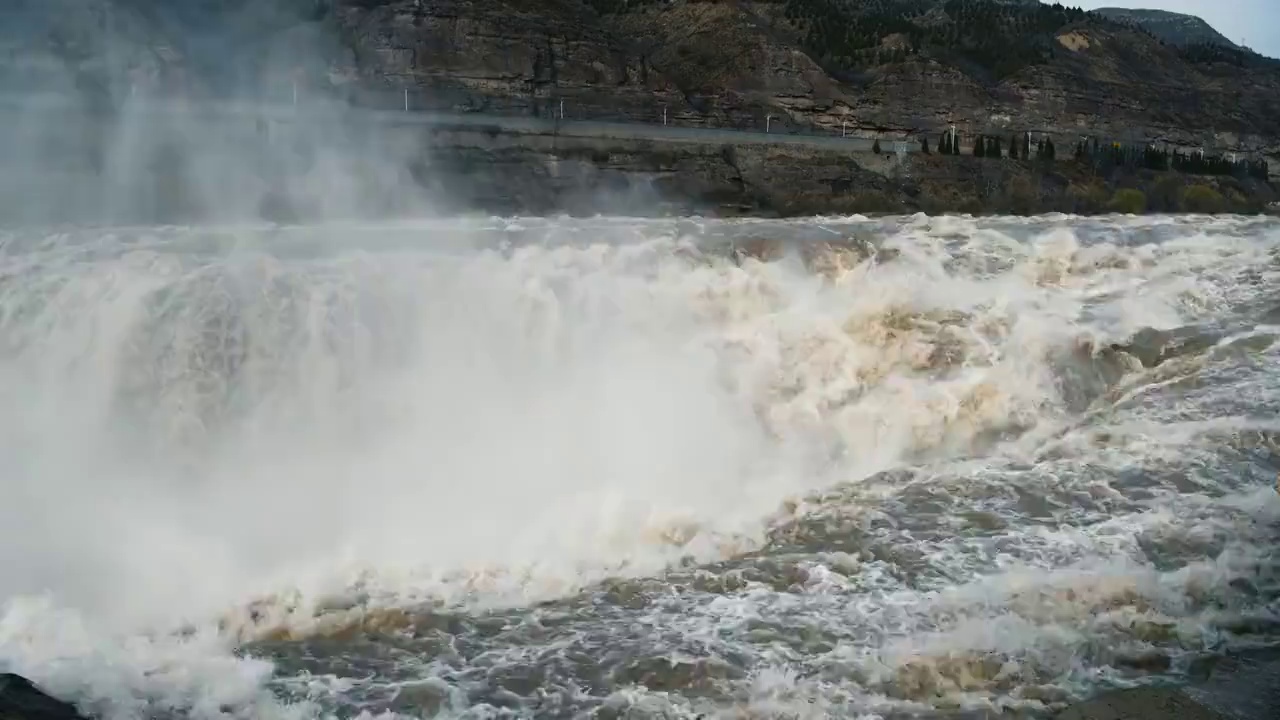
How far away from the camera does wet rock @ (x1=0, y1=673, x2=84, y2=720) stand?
4.52m

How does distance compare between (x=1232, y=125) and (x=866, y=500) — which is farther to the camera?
(x=1232, y=125)

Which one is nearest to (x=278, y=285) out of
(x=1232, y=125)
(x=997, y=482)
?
(x=997, y=482)

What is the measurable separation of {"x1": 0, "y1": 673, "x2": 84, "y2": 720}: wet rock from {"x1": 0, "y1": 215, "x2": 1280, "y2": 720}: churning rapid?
0.25 metres

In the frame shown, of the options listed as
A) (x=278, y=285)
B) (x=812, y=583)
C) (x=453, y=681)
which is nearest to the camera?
(x=453, y=681)

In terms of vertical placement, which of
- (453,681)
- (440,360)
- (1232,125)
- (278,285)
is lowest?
(453,681)

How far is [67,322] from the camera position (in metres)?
9.45

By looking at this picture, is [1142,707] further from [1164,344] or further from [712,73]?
[712,73]

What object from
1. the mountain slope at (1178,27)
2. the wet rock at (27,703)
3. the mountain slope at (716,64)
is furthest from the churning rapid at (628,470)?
the mountain slope at (1178,27)

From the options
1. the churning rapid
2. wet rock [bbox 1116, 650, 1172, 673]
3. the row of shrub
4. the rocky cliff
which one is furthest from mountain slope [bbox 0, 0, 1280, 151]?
wet rock [bbox 1116, 650, 1172, 673]

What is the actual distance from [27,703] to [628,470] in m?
5.03

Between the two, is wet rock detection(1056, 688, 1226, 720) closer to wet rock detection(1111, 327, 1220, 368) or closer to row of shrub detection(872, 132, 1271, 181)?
wet rock detection(1111, 327, 1220, 368)

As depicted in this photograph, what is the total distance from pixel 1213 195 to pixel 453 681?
37597mm

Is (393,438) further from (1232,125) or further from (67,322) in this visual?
(1232,125)

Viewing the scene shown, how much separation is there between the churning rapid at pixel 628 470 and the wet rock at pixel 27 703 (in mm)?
253
